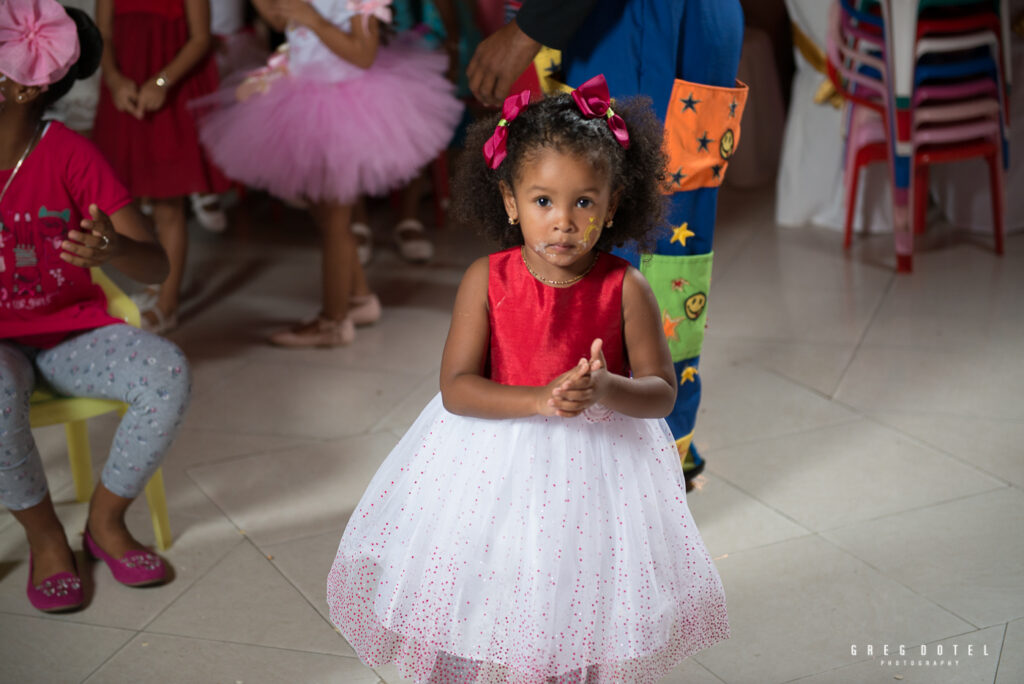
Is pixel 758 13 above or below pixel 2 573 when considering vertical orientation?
above

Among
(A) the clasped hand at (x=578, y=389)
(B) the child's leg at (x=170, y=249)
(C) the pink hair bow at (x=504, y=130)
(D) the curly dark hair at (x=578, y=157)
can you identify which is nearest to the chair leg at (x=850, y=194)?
(B) the child's leg at (x=170, y=249)

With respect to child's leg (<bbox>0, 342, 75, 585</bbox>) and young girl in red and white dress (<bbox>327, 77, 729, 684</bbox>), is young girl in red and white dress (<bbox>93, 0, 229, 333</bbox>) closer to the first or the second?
child's leg (<bbox>0, 342, 75, 585</bbox>)

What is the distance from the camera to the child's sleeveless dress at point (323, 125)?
331 cm

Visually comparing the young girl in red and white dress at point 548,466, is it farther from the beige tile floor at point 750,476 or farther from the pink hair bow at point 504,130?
the beige tile floor at point 750,476

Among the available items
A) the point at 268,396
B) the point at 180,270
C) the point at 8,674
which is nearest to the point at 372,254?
the point at 180,270

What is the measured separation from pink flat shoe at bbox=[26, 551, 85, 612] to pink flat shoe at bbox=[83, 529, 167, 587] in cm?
9

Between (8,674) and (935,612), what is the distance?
5.79ft

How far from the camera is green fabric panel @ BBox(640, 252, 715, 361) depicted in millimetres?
2195

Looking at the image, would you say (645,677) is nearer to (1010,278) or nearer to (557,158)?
(557,158)

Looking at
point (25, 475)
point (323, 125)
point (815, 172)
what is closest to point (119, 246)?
point (25, 475)

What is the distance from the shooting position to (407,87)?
11.2 feet

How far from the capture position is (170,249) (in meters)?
3.70

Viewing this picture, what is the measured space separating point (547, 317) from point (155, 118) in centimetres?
235

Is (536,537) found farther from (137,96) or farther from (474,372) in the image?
(137,96)
